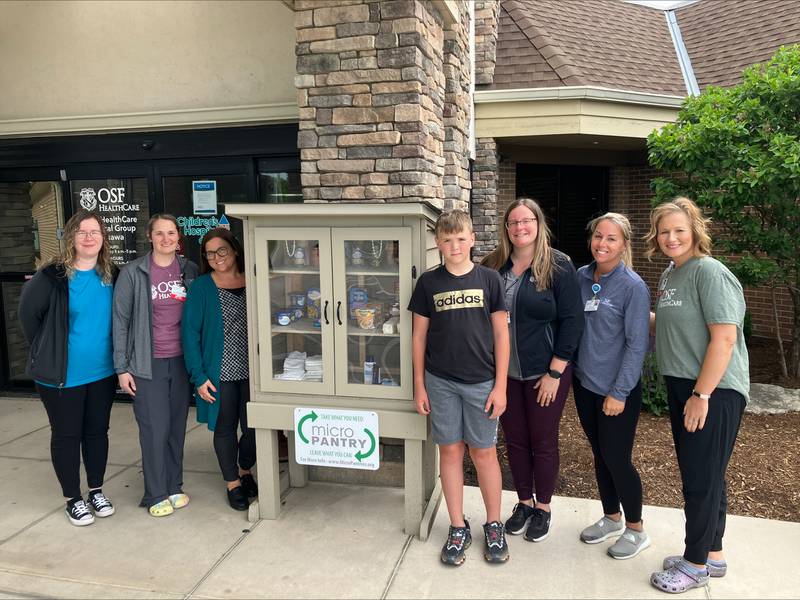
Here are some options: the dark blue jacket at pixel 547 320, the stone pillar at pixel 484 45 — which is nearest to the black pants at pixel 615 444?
the dark blue jacket at pixel 547 320

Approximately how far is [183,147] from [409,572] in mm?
4371

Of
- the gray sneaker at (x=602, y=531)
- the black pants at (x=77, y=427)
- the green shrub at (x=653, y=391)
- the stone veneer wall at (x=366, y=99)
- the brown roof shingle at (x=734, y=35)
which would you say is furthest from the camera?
the brown roof shingle at (x=734, y=35)

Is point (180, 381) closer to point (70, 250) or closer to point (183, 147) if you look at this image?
point (70, 250)

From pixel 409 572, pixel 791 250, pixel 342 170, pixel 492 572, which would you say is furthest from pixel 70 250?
pixel 791 250

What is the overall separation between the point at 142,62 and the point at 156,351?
331 cm

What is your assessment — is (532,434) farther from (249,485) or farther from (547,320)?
(249,485)

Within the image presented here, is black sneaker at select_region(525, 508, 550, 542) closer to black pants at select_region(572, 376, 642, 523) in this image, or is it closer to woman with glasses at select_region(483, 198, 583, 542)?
woman with glasses at select_region(483, 198, 583, 542)

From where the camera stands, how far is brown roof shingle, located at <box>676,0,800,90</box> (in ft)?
28.2

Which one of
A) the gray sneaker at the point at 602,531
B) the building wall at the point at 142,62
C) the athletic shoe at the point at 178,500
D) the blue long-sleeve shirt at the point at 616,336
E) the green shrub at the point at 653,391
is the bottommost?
the gray sneaker at the point at 602,531

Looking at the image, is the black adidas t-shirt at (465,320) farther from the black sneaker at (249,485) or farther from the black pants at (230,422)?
the black sneaker at (249,485)

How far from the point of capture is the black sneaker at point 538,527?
3.46m

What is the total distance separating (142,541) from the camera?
3.58 m

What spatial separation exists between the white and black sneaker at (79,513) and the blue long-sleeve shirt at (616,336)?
10.1 feet

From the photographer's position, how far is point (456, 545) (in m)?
3.29
